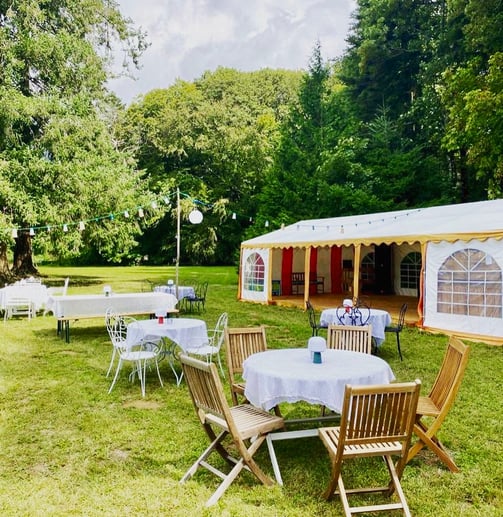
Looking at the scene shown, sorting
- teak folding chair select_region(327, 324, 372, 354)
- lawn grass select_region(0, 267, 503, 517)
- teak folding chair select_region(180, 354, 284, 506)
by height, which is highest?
teak folding chair select_region(327, 324, 372, 354)

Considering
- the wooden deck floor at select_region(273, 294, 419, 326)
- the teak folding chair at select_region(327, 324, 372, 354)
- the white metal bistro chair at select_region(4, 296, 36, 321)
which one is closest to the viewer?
the teak folding chair at select_region(327, 324, 372, 354)

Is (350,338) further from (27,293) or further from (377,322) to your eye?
(27,293)

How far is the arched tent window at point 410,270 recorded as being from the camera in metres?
15.8

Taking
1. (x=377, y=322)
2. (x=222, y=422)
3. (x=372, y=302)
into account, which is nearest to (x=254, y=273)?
(x=372, y=302)

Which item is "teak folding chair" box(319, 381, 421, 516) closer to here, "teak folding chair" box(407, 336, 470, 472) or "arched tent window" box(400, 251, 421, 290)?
"teak folding chair" box(407, 336, 470, 472)

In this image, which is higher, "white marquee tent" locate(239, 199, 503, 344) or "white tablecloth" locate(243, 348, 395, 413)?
"white marquee tent" locate(239, 199, 503, 344)

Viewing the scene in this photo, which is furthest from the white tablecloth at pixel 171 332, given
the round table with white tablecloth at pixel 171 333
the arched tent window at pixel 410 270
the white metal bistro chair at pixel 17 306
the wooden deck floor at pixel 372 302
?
the arched tent window at pixel 410 270

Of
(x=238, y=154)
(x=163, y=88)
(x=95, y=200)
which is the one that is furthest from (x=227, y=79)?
(x=95, y=200)

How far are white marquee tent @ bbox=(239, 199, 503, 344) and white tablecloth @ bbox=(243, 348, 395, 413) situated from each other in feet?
19.4

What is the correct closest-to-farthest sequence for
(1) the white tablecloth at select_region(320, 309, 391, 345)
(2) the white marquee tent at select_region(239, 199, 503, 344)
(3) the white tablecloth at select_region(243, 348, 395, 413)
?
(3) the white tablecloth at select_region(243, 348, 395, 413) → (1) the white tablecloth at select_region(320, 309, 391, 345) → (2) the white marquee tent at select_region(239, 199, 503, 344)

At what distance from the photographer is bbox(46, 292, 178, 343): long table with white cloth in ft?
28.7

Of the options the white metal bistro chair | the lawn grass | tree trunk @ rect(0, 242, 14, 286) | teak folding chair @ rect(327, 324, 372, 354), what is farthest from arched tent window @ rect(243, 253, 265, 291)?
teak folding chair @ rect(327, 324, 372, 354)

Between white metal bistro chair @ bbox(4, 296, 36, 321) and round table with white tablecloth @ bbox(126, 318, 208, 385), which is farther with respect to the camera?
white metal bistro chair @ bbox(4, 296, 36, 321)

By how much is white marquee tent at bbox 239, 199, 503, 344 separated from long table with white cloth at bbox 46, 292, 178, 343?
420 centimetres
